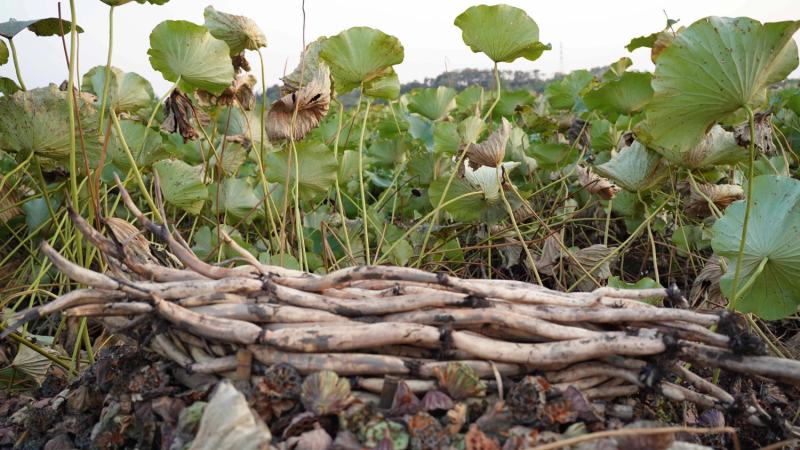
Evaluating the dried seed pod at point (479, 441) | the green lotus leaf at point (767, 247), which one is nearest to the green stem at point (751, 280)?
the green lotus leaf at point (767, 247)

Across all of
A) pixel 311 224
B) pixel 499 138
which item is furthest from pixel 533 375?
pixel 311 224

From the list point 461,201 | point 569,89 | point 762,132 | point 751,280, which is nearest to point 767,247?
point 751,280

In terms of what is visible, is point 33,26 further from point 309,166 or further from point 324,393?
point 324,393

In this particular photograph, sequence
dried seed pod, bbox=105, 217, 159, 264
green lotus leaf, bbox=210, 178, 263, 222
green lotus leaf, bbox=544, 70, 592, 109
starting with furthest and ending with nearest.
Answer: green lotus leaf, bbox=544, 70, 592, 109, green lotus leaf, bbox=210, 178, 263, 222, dried seed pod, bbox=105, 217, 159, 264

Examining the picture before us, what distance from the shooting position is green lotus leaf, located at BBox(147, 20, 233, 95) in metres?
1.00

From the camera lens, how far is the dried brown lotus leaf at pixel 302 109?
976 mm

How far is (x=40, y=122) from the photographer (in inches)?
36.1

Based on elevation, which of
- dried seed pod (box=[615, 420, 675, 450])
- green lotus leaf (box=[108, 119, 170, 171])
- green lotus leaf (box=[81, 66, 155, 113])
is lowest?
dried seed pod (box=[615, 420, 675, 450])

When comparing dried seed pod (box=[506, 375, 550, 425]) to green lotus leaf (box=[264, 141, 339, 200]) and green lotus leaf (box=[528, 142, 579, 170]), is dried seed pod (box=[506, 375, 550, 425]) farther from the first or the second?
green lotus leaf (box=[528, 142, 579, 170])

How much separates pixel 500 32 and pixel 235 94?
1.63ft

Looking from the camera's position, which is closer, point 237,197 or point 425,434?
point 425,434

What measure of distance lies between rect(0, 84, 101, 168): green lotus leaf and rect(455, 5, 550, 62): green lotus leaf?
0.66 metres

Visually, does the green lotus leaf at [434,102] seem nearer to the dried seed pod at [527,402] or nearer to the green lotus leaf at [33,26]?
the green lotus leaf at [33,26]

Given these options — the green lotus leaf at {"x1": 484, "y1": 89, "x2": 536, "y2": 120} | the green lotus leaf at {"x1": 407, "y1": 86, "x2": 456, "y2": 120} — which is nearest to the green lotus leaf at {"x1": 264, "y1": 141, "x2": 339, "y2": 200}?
the green lotus leaf at {"x1": 407, "y1": 86, "x2": 456, "y2": 120}
